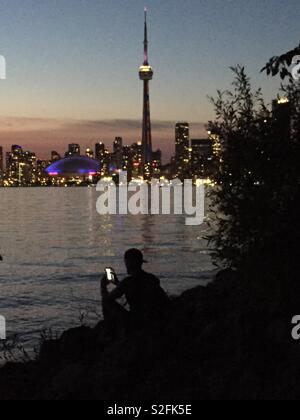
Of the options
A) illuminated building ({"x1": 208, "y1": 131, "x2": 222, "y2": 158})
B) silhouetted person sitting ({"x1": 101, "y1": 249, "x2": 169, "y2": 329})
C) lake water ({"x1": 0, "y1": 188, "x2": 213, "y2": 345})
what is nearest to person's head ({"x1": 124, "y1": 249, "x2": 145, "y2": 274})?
silhouetted person sitting ({"x1": 101, "y1": 249, "x2": 169, "y2": 329})

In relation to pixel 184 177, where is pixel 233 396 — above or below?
below

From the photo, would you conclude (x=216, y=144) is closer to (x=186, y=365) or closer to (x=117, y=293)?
(x=117, y=293)

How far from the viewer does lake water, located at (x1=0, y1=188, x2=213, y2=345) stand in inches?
645

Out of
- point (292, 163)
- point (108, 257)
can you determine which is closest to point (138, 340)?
point (292, 163)

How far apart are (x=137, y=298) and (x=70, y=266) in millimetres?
21181

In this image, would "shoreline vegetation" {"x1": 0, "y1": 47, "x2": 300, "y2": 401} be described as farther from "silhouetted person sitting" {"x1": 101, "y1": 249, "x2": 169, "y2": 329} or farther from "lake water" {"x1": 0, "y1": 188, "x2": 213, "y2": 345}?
"lake water" {"x1": 0, "y1": 188, "x2": 213, "y2": 345}

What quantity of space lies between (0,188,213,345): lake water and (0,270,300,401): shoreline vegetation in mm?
1483

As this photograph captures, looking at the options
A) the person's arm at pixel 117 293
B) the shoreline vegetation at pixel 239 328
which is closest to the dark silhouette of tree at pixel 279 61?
the shoreline vegetation at pixel 239 328

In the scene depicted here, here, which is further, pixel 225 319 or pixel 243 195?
pixel 225 319
